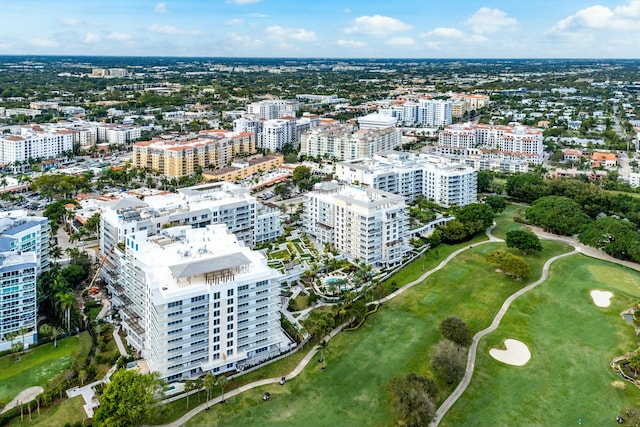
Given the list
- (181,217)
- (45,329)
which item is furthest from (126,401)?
(181,217)

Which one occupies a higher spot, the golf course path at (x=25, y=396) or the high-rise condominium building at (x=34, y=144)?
the high-rise condominium building at (x=34, y=144)

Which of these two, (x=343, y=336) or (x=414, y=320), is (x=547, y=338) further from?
(x=343, y=336)

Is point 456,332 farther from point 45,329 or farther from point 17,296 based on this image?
point 17,296

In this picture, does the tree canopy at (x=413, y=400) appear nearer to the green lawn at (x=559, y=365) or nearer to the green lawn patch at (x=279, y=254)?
the green lawn at (x=559, y=365)

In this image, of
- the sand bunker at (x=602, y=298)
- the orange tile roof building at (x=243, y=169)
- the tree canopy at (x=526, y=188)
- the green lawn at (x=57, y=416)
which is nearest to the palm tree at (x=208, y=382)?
the green lawn at (x=57, y=416)

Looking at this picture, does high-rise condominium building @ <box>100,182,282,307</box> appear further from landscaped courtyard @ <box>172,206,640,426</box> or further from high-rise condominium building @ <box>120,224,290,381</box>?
landscaped courtyard @ <box>172,206,640,426</box>

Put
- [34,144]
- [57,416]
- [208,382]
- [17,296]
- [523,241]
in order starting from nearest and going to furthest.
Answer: [57,416]
[208,382]
[17,296]
[523,241]
[34,144]
